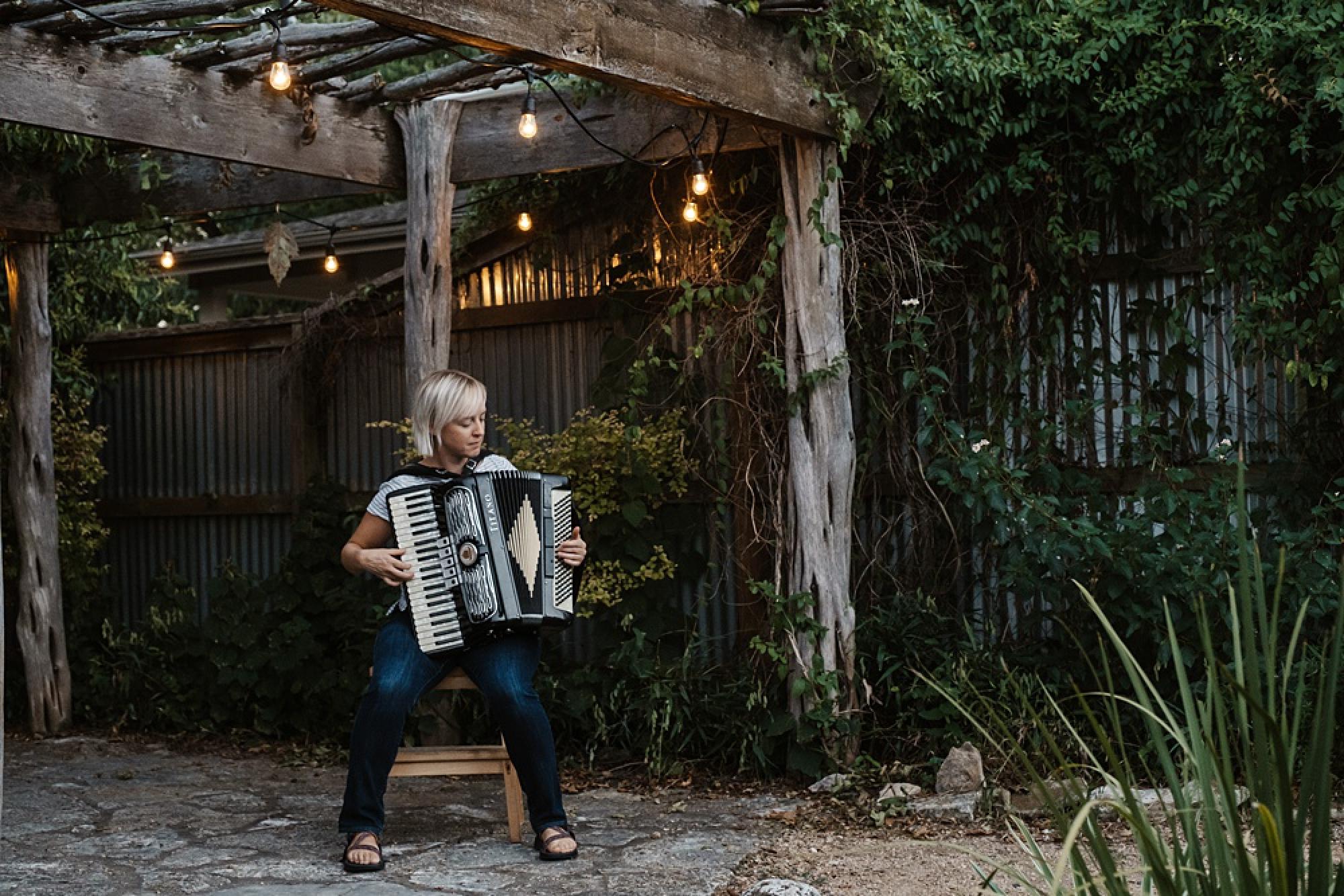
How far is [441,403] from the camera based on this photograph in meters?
4.84

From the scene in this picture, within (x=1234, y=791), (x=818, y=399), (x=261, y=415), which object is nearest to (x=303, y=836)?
(x=818, y=399)

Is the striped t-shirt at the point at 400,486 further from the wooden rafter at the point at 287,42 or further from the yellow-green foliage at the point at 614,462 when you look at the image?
the wooden rafter at the point at 287,42

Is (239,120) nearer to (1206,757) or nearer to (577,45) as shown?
(577,45)

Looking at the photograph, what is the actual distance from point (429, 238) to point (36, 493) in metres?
2.77

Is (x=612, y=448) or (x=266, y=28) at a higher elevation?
(x=266, y=28)

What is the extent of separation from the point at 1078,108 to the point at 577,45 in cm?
238

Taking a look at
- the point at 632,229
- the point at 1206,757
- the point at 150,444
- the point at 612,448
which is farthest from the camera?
the point at 150,444

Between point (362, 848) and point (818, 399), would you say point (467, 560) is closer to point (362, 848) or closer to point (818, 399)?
point (362, 848)

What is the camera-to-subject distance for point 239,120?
20.2 feet

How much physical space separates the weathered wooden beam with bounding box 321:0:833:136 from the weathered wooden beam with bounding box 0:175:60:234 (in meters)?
3.72

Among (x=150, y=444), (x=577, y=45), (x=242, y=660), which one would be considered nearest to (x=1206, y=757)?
(x=577, y=45)

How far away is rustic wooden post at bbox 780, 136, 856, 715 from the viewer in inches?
229

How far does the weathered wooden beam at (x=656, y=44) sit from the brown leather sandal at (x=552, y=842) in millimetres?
2435

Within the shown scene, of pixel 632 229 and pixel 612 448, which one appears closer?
pixel 612 448
